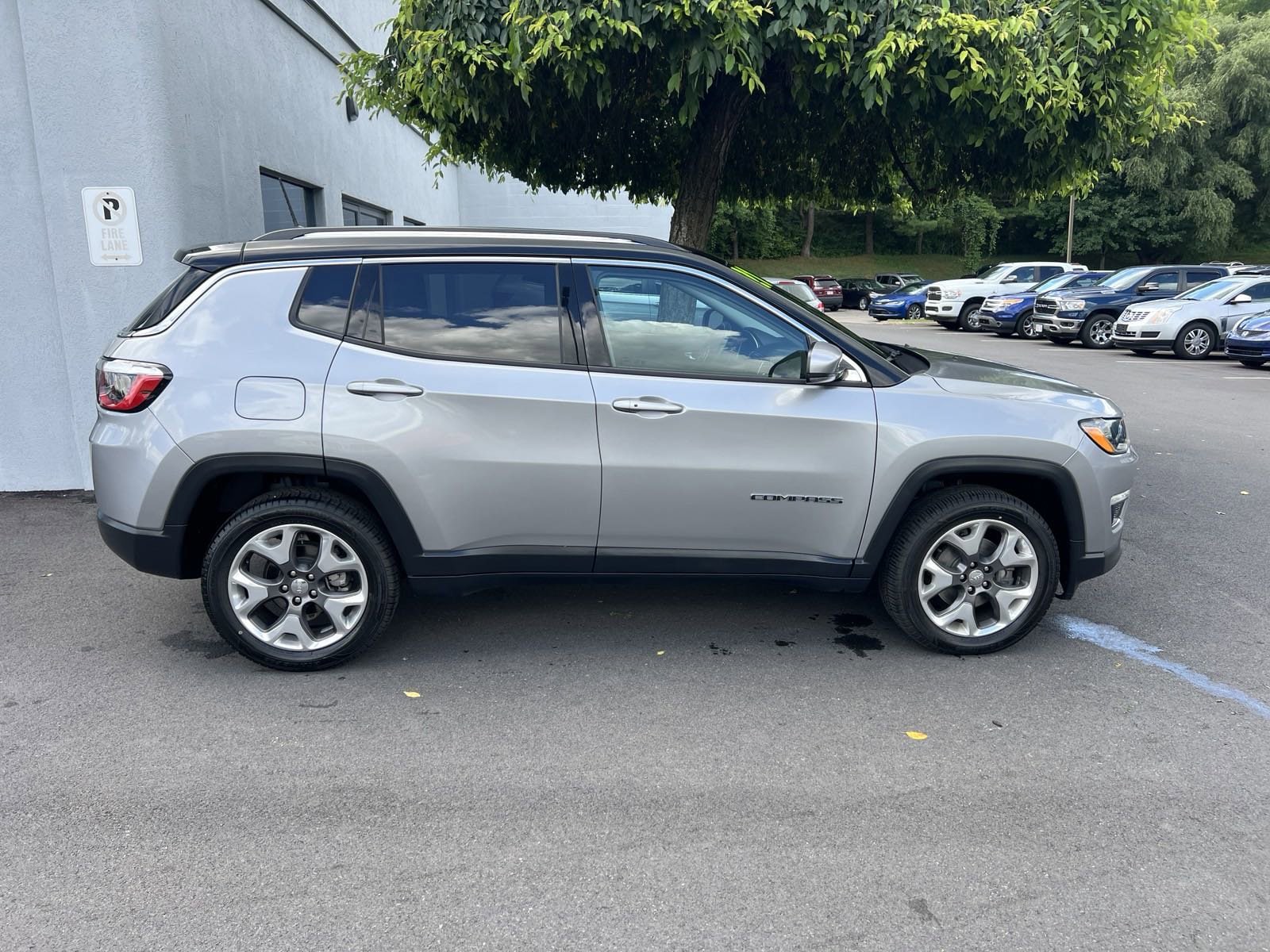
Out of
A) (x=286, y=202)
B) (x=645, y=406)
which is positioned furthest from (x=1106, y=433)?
(x=286, y=202)

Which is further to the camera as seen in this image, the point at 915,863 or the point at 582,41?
the point at 582,41

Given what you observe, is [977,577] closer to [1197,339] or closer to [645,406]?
[645,406]

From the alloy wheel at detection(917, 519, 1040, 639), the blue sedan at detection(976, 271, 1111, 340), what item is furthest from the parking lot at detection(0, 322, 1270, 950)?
the blue sedan at detection(976, 271, 1111, 340)

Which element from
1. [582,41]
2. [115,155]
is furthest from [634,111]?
[115,155]

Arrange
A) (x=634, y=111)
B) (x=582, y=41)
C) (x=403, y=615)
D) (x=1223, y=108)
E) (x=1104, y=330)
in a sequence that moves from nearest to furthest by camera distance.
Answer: (x=403, y=615) < (x=582, y=41) < (x=634, y=111) < (x=1104, y=330) < (x=1223, y=108)

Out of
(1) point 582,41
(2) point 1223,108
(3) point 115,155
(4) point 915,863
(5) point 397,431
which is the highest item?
(2) point 1223,108

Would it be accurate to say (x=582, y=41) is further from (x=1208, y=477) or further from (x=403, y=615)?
(x=1208, y=477)

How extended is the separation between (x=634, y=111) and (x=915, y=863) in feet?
23.8

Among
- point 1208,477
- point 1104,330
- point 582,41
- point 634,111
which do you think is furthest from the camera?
point 1104,330

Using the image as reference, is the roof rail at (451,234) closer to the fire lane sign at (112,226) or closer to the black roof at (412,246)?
the black roof at (412,246)

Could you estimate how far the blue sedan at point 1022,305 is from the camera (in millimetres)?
20141

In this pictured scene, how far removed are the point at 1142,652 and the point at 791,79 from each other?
16.5 ft

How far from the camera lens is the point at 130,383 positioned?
3.63 m

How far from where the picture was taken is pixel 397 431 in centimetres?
363
